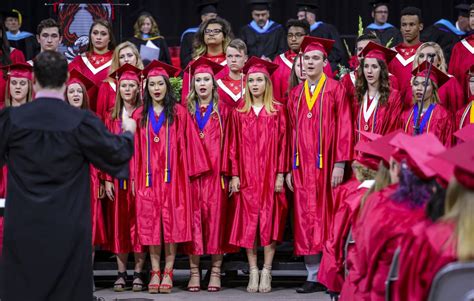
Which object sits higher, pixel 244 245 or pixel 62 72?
pixel 62 72

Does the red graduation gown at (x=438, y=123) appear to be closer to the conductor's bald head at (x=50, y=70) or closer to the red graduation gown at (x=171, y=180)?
the red graduation gown at (x=171, y=180)

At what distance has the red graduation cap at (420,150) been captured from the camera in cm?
477

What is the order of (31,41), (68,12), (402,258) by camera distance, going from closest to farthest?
1. (402,258)
2. (68,12)
3. (31,41)

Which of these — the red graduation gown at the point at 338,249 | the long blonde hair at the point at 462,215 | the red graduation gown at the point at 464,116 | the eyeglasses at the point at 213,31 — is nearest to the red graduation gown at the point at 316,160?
the red graduation gown at the point at 464,116

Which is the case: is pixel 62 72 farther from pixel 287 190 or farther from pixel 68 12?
pixel 68 12

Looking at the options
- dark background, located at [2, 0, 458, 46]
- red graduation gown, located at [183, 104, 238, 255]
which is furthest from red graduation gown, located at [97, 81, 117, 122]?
dark background, located at [2, 0, 458, 46]

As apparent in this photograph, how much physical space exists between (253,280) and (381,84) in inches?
71.3

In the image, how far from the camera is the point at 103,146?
525 centimetres

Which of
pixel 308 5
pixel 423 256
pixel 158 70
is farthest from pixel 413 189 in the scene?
pixel 308 5

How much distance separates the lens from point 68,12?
1080 centimetres

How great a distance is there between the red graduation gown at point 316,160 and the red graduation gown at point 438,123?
1.41 feet

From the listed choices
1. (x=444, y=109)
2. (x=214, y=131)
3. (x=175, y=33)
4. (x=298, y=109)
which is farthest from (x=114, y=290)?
(x=175, y=33)

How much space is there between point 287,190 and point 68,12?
343 cm

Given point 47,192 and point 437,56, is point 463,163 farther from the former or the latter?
point 437,56
